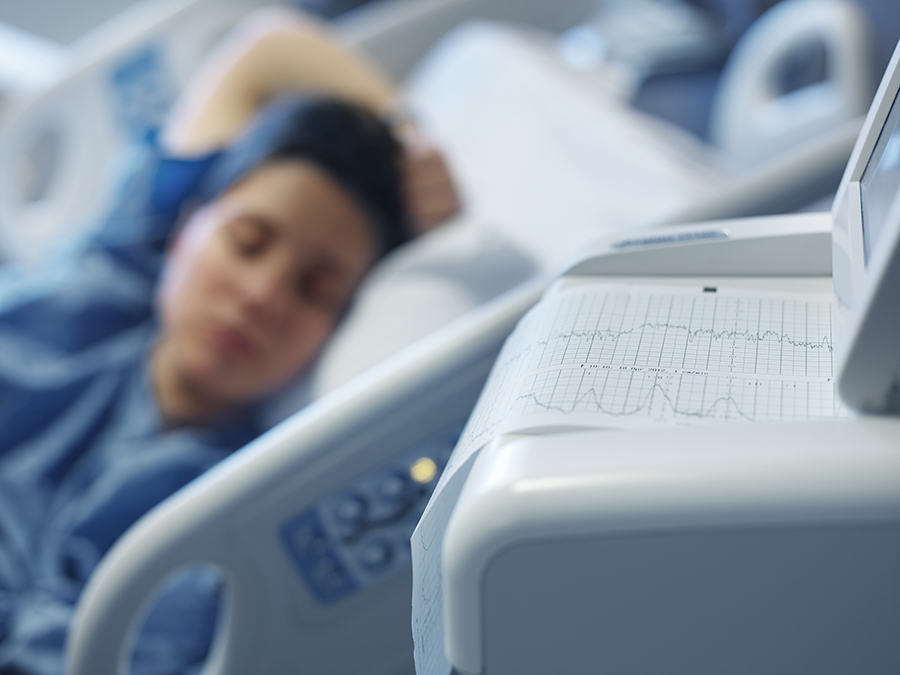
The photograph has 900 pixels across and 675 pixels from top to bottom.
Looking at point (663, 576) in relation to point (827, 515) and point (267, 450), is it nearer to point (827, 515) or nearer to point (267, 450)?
point (827, 515)

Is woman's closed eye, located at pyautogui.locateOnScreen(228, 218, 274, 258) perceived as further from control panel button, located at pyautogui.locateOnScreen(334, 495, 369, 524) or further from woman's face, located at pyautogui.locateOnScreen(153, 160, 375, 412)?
control panel button, located at pyautogui.locateOnScreen(334, 495, 369, 524)

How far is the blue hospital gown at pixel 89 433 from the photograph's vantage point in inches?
33.8

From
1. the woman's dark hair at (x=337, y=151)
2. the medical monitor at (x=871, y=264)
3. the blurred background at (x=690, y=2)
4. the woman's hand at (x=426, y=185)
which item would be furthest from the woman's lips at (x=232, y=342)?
the blurred background at (x=690, y=2)

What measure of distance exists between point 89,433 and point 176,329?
205mm

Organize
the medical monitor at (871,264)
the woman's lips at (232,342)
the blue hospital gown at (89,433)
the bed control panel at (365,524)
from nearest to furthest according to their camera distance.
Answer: the medical monitor at (871,264) < the bed control panel at (365,524) < the blue hospital gown at (89,433) < the woman's lips at (232,342)

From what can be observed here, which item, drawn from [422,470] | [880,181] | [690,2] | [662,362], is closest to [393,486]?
[422,470]

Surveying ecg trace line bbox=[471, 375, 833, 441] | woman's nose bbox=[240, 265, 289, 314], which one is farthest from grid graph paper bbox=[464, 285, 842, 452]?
woman's nose bbox=[240, 265, 289, 314]

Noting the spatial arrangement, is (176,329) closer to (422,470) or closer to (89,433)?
(89,433)

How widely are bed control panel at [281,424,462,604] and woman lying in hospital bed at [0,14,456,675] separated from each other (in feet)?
0.93

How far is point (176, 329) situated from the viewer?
40.8 inches

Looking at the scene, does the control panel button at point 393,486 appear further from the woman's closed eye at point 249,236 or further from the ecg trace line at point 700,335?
the woman's closed eye at point 249,236

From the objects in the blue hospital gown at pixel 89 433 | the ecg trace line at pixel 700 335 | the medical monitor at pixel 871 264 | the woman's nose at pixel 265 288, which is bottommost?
the blue hospital gown at pixel 89 433

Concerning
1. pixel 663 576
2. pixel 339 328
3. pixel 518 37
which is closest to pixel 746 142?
pixel 518 37

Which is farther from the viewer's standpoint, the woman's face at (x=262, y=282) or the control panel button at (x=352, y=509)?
the woman's face at (x=262, y=282)
